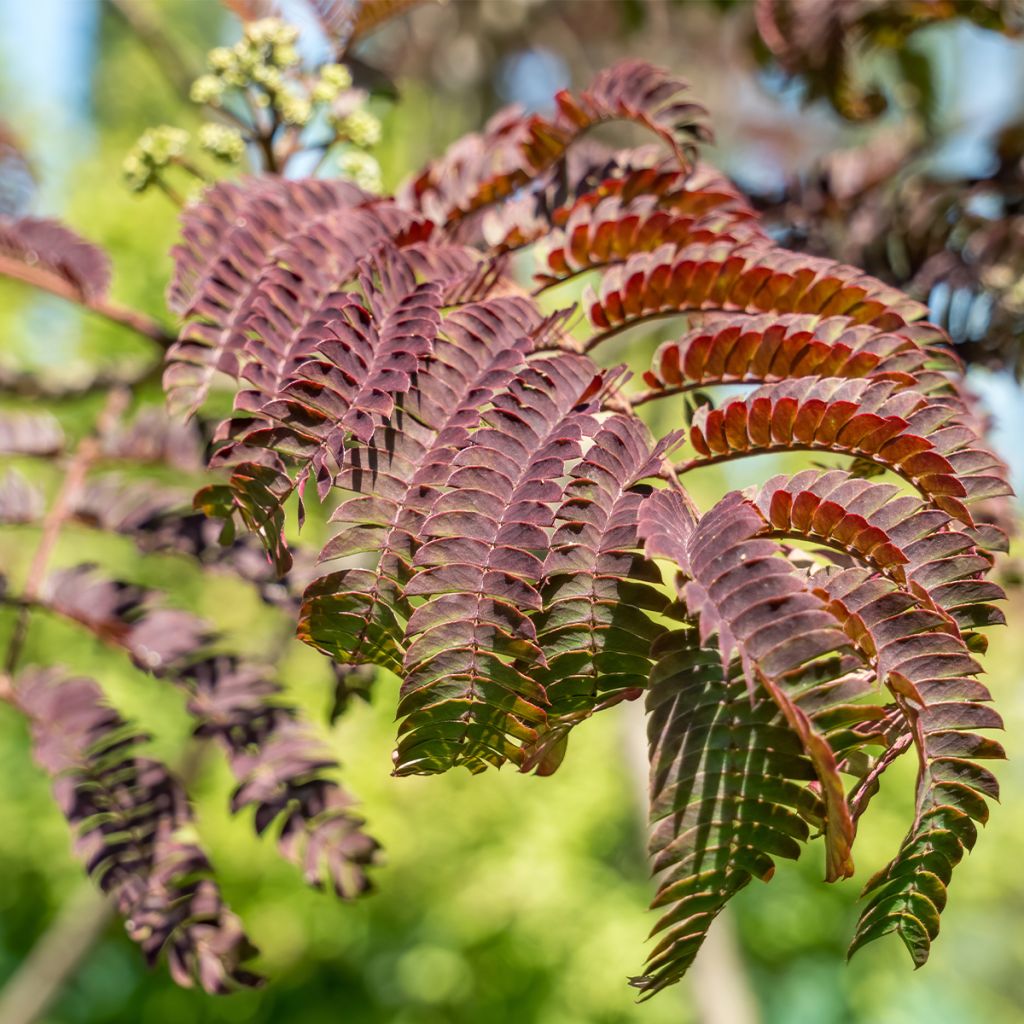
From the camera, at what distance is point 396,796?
432 centimetres

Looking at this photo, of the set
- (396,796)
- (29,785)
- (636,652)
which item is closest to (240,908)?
(396,796)

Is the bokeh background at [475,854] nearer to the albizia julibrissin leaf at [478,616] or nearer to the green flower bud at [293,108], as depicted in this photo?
the green flower bud at [293,108]

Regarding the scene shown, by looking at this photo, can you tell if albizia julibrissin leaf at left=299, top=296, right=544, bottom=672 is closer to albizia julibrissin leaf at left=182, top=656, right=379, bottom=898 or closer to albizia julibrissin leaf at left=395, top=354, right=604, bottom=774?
albizia julibrissin leaf at left=395, top=354, right=604, bottom=774

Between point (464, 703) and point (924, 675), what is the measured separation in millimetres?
244

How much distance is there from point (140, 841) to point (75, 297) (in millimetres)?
627

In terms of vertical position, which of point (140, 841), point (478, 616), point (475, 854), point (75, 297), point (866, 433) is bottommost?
point (475, 854)

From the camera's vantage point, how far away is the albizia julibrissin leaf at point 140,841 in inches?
35.6

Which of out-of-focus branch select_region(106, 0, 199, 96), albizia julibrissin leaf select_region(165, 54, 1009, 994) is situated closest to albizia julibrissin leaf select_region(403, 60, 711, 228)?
Answer: albizia julibrissin leaf select_region(165, 54, 1009, 994)

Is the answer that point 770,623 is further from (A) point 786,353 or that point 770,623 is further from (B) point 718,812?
(A) point 786,353

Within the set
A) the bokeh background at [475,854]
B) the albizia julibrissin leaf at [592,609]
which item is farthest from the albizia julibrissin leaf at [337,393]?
the bokeh background at [475,854]

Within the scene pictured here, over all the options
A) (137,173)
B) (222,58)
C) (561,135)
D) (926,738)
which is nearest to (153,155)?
(137,173)

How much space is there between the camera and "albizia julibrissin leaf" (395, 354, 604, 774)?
1.80ft

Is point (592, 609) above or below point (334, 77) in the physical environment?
below

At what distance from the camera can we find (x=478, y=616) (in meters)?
0.55
